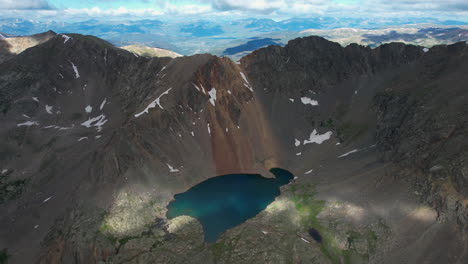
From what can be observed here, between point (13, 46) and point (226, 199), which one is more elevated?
point (13, 46)

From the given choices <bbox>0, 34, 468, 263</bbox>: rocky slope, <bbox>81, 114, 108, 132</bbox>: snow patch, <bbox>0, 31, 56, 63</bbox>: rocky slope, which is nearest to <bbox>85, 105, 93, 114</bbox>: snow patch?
<bbox>0, 34, 468, 263</bbox>: rocky slope

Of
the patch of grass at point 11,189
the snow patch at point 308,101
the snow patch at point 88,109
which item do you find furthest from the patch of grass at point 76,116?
the snow patch at point 308,101

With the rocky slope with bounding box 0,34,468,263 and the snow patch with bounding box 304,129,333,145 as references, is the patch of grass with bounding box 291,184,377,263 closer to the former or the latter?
the rocky slope with bounding box 0,34,468,263

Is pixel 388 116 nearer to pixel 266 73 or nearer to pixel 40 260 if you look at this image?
pixel 266 73

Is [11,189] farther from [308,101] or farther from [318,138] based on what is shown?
[308,101]

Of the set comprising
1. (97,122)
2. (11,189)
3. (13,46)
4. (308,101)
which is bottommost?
(11,189)

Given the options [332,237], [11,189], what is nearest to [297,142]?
[332,237]

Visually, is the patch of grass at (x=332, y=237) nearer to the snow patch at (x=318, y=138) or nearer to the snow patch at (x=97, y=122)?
the snow patch at (x=318, y=138)

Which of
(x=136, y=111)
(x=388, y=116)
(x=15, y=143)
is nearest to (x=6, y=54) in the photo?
(x=15, y=143)
